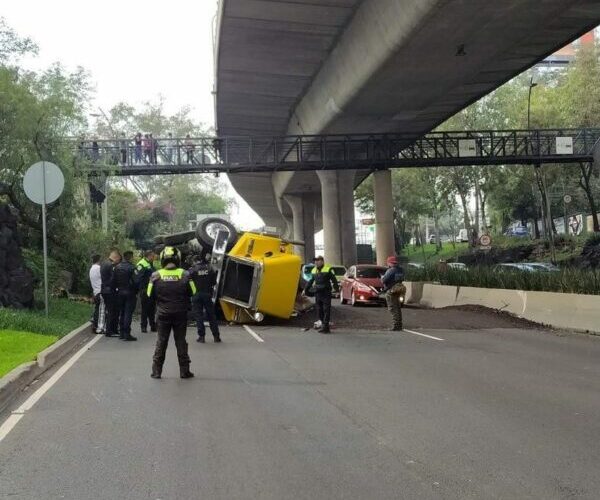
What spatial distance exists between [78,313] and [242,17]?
9.38 m

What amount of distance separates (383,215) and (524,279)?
18158 mm

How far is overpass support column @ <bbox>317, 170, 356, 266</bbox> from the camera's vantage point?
1481 inches

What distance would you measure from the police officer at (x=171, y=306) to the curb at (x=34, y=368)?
166 centimetres

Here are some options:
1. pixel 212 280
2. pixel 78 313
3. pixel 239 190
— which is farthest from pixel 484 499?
pixel 239 190

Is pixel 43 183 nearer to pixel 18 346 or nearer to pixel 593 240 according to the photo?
pixel 18 346

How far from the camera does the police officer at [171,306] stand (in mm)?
9344

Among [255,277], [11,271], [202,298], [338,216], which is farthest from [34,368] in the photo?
[338,216]

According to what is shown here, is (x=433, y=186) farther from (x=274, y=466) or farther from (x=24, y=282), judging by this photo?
(x=274, y=466)

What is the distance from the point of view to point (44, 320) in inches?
551

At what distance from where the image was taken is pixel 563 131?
117 ft

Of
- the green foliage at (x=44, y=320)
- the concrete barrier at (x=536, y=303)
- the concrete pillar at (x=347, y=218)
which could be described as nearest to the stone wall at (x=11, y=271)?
the green foliage at (x=44, y=320)

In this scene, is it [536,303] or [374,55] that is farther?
[374,55]

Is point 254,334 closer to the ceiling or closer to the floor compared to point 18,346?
closer to the floor

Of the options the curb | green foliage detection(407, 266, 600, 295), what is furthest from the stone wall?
green foliage detection(407, 266, 600, 295)
